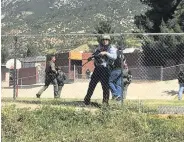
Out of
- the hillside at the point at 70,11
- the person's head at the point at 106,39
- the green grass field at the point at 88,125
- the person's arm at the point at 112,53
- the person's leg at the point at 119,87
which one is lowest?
the green grass field at the point at 88,125

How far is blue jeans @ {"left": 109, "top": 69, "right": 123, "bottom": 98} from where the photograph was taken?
38.3 ft

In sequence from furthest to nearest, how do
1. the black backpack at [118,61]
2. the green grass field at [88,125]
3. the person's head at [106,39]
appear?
the black backpack at [118,61]
the person's head at [106,39]
the green grass field at [88,125]

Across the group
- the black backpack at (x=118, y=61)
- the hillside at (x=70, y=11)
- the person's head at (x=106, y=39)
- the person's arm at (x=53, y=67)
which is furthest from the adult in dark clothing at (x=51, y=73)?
the hillside at (x=70, y=11)

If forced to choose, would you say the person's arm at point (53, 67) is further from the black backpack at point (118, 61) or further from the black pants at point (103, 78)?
the black pants at point (103, 78)

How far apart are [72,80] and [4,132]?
20366 millimetres

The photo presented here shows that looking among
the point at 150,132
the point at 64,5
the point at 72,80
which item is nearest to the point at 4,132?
the point at 150,132

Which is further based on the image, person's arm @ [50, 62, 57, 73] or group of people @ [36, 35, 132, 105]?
person's arm @ [50, 62, 57, 73]

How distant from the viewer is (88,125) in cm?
873

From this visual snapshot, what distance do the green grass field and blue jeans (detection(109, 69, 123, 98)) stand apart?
215 centimetres

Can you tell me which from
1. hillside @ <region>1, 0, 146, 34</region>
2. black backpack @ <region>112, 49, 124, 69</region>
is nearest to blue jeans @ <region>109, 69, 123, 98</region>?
black backpack @ <region>112, 49, 124, 69</region>

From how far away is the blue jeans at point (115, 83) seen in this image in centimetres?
1167

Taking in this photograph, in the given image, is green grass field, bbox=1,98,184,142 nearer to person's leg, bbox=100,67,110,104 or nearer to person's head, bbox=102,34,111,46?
person's leg, bbox=100,67,110,104

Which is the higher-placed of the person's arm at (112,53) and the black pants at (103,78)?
the person's arm at (112,53)

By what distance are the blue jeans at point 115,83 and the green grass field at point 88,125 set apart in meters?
2.15
